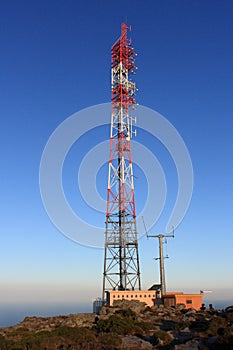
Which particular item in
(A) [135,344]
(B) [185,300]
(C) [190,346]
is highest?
(B) [185,300]

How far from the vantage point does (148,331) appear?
28219 mm

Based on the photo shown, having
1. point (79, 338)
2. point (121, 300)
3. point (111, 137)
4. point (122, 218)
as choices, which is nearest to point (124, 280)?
point (121, 300)

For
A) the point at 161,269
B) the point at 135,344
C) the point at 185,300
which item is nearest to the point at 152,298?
the point at 185,300

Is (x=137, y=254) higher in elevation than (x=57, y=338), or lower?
higher

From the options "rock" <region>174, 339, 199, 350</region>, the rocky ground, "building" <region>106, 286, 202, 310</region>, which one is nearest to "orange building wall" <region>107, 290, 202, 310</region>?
"building" <region>106, 286, 202, 310</region>

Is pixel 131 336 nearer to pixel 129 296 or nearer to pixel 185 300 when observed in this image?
pixel 129 296

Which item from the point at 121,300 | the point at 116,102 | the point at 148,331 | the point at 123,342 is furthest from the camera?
the point at 116,102

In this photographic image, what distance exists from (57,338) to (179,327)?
31.8ft

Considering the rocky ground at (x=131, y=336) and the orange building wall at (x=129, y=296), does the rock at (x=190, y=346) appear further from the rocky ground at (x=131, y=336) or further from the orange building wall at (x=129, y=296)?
the orange building wall at (x=129, y=296)

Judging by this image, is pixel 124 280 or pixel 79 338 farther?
pixel 124 280

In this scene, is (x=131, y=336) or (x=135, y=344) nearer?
(x=135, y=344)

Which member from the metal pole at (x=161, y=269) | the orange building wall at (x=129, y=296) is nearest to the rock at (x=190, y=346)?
the orange building wall at (x=129, y=296)

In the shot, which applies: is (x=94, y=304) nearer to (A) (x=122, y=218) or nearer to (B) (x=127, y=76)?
(A) (x=122, y=218)

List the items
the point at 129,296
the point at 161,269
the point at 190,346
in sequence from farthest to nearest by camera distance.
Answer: the point at 161,269 → the point at 129,296 → the point at 190,346
